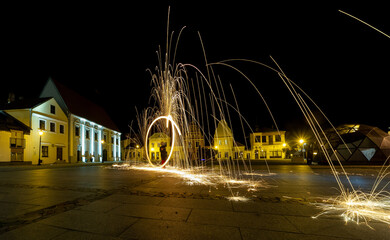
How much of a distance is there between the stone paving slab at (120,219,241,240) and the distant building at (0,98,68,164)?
27.7 meters

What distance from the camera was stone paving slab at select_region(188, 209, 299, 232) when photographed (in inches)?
143

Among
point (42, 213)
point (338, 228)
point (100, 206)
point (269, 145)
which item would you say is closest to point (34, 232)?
point (42, 213)

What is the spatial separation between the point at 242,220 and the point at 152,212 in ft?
6.20

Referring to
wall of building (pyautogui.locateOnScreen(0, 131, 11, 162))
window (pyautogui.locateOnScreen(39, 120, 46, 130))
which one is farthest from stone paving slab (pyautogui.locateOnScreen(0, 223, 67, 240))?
window (pyautogui.locateOnScreen(39, 120, 46, 130))

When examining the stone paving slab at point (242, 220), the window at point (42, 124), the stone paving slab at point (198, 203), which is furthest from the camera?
the window at point (42, 124)

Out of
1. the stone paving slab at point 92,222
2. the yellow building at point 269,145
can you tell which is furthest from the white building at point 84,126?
the yellow building at point 269,145

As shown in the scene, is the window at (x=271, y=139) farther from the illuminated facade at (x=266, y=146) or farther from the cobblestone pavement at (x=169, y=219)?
the cobblestone pavement at (x=169, y=219)

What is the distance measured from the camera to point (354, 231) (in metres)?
3.43

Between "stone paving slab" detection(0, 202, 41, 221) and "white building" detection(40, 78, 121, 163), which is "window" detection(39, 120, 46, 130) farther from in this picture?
"stone paving slab" detection(0, 202, 41, 221)

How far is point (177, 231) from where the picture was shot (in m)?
3.43

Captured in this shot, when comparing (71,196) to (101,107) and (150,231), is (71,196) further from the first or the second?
(101,107)

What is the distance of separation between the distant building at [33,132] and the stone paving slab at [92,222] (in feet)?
86.2

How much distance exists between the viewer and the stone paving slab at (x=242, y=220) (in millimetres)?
3631

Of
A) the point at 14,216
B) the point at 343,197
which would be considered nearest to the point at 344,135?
the point at 343,197
